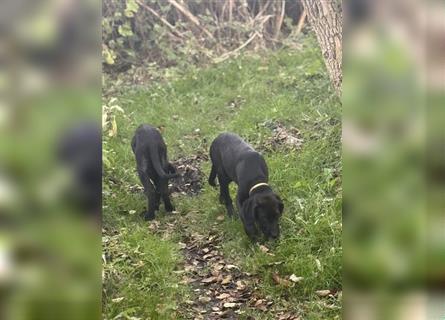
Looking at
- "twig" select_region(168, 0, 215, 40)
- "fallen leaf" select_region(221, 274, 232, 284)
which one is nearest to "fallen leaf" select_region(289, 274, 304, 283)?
"fallen leaf" select_region(221, 274, 232, 284)

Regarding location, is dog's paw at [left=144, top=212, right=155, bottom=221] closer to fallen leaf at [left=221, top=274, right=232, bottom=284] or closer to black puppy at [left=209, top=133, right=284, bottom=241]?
black puppy at [left=209, top=133, right=284, bottom=241]

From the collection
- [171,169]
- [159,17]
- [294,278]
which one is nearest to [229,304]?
[294,278]

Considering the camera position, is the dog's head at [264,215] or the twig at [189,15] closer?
the dog's head at [264,215]

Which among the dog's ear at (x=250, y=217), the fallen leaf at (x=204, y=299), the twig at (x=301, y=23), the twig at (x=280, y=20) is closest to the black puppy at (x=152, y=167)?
the dog's ear at (x=250, y=217)

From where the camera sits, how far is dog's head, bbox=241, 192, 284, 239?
402cm

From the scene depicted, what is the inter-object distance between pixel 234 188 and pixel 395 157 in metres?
4.55

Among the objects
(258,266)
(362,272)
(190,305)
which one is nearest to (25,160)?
(362,272)

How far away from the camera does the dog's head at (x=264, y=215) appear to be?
13.2 ft

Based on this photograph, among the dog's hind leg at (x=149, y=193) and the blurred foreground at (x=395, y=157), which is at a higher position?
the blurred foreground at (x=395, y=157)

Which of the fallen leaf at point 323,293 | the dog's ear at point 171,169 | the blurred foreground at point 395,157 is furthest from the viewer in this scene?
the dog's ear at point 171,169

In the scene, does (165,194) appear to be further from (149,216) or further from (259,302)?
(259,302)

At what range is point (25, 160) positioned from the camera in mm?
908

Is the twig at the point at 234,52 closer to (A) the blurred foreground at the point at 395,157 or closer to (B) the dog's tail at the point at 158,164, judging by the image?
(B) the dog's tail at the point at 158,164

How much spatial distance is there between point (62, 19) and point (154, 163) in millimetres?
3834
